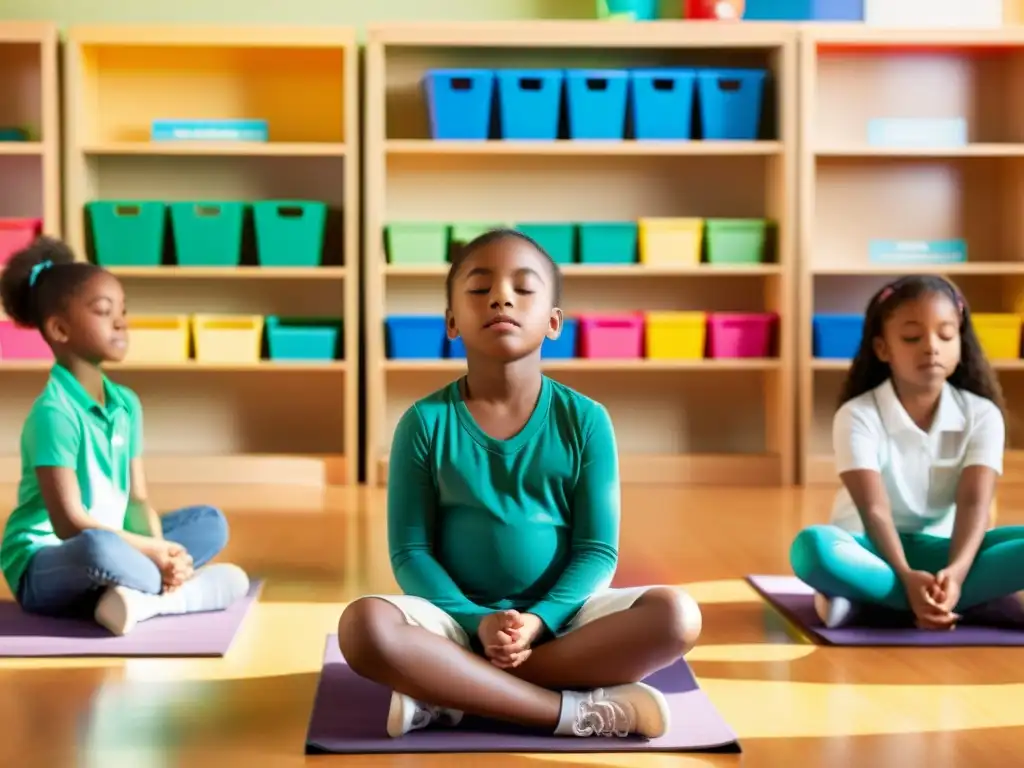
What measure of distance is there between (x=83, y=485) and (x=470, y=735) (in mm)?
1007

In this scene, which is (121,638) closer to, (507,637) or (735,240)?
(507,637)

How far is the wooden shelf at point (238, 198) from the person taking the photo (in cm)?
451

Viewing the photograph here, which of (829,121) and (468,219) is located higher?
(829,121)

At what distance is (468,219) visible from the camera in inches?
188

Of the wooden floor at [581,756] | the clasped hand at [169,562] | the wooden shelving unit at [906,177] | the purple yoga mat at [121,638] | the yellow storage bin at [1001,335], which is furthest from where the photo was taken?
the wooden shelving unit at [906,177]

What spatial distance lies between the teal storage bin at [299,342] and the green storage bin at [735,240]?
1.30 metres

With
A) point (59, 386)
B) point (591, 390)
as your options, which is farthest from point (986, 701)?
point (591, 390)

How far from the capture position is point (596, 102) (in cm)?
448

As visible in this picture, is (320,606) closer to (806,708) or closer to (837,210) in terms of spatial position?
(806,708)

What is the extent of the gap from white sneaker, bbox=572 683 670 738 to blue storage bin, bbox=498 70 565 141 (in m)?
3.06

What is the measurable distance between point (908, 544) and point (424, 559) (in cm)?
102

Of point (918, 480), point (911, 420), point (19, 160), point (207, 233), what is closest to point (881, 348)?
point (911, 420)

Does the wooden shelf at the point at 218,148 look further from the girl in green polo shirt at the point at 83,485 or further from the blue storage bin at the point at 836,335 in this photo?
the girl in green polo shirt at the point at 83,485

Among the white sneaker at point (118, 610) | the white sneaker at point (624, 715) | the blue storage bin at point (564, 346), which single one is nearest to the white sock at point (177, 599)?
the white sneaker at point (118, 610)
